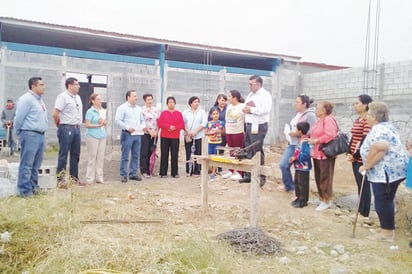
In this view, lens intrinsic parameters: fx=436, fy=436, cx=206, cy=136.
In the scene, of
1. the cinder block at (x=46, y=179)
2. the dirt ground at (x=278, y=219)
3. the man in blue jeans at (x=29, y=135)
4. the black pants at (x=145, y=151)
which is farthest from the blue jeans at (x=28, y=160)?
the black pants at (x=145, y=151)

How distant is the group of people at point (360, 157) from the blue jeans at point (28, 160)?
3432 millimetres

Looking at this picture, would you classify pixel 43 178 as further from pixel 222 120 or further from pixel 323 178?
pixel 323 178

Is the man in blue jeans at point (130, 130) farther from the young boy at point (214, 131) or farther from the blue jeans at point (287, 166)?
the blue jeans at point (287, 166)

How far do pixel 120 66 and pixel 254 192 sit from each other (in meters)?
10.7

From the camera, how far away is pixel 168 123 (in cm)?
813

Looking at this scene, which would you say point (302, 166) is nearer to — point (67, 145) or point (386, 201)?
point (386, 201)

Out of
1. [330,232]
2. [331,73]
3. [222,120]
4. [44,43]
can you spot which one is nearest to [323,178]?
[330,232]

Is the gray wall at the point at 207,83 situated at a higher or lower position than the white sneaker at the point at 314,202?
higher

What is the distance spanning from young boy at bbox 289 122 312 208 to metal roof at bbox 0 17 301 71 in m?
10.1

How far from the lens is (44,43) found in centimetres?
1841

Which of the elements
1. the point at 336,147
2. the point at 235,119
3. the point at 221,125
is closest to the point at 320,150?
the point at 336,147

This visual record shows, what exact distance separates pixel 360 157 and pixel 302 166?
0.76 m

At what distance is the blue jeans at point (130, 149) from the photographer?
7.57m

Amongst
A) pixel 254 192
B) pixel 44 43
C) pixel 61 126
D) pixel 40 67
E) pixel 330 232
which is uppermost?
pixel 44 43
